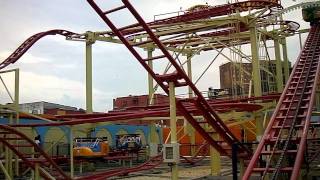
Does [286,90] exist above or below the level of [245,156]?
above

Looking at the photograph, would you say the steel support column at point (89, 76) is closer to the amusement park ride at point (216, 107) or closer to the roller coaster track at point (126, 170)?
the amusement park ride at point (216, 107)

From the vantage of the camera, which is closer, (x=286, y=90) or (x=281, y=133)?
(x=281, y=133)

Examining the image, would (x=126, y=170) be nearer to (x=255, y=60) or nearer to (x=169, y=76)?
(x=255, y=60)

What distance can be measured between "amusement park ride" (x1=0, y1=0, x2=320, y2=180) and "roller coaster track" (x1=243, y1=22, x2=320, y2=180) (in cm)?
3

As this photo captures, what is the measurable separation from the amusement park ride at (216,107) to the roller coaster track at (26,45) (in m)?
0.06

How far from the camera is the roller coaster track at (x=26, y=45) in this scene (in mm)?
25203

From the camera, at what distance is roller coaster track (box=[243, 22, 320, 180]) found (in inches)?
352

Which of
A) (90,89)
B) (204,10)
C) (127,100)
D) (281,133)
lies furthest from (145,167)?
(127,100)

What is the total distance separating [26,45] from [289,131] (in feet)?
65.6

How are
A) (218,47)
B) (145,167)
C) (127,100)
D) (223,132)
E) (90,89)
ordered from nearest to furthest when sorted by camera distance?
(223,132), (145,167), (90,89), (218,47), (127,100)

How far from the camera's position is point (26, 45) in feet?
86.2

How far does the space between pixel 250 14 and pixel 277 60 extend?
7.00m

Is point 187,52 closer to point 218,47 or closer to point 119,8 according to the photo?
point 218,47

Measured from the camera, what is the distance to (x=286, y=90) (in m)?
12.0
